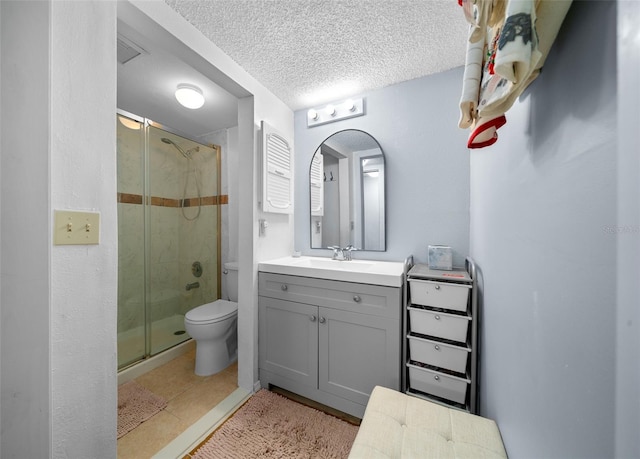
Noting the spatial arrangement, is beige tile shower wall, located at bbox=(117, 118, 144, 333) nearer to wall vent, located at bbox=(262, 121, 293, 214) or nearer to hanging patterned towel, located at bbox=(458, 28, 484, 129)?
wall vent, located at bbox=(262, 121, 293, 214)

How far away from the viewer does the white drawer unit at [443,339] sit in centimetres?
115

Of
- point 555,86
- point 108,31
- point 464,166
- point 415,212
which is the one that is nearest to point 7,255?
point 108,31

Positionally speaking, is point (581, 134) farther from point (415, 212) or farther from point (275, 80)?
point (275, 80)

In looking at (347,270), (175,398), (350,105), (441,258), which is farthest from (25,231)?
(350,105)

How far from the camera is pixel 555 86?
0.49 meters

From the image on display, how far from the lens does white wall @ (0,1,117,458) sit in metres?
0.73

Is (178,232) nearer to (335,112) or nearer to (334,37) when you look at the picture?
(335,112)

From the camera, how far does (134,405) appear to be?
152 cm

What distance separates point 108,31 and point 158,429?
6.49 ft

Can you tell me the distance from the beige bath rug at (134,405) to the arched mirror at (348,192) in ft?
5.08

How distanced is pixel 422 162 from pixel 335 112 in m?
0.83

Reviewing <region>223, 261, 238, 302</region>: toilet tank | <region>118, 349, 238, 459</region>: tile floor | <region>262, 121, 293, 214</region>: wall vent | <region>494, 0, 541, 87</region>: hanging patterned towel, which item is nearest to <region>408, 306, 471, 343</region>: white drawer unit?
<region>494, 0, 541, 87</region>: hanging patterned towel

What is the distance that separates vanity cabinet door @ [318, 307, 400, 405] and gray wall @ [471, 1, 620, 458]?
1.86 feet

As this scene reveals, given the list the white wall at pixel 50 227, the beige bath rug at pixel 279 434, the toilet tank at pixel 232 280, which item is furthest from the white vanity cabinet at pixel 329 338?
the white wall at pixel 50 227
